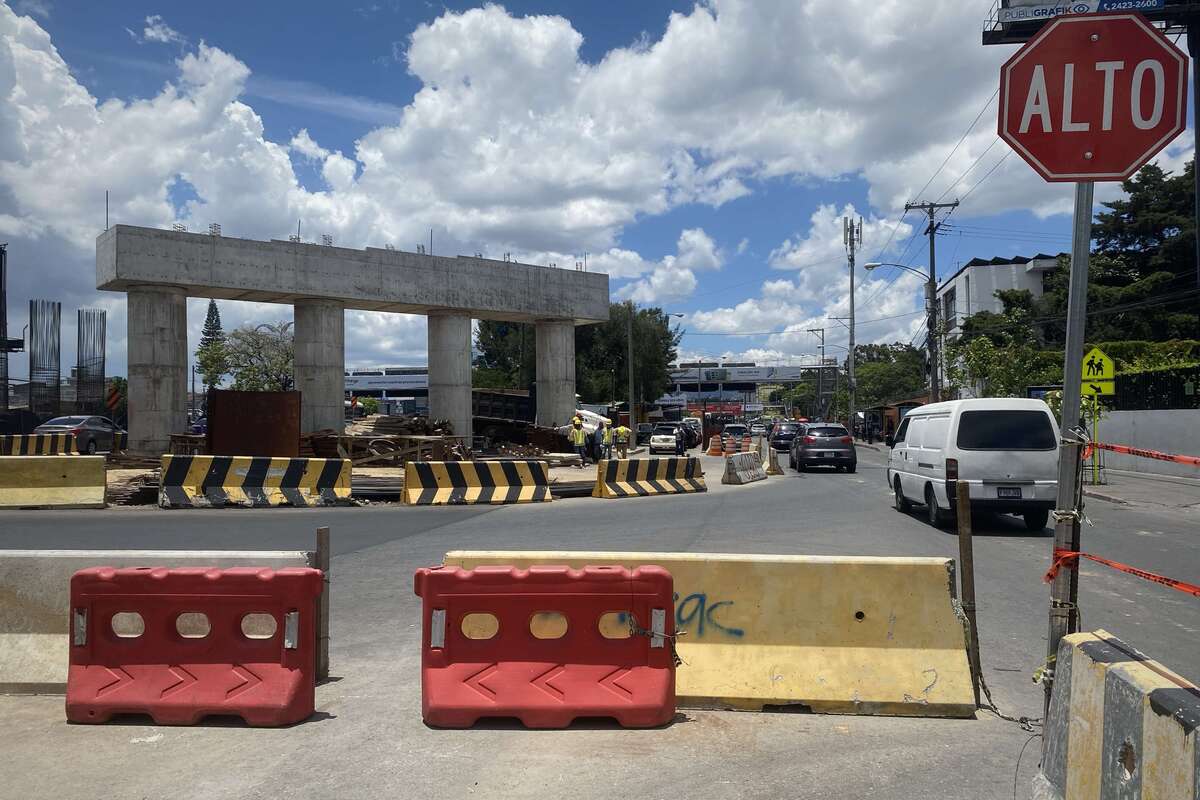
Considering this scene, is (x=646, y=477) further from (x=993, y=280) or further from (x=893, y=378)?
(x=893, y=378)

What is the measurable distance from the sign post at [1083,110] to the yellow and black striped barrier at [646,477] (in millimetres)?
15808

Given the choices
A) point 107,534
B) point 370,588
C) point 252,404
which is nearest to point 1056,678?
point 370,588

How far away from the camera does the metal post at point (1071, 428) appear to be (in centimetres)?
428

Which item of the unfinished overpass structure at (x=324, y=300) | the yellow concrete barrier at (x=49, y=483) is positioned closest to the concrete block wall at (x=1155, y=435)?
the unfinished overpass structure at (x=324, y=300)

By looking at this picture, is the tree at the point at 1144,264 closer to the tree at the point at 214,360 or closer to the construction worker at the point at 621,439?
the construction worker at the point at 621,439

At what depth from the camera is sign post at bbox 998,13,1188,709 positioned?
4121 mm

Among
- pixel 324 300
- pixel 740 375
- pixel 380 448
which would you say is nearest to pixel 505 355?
pixel 324 300

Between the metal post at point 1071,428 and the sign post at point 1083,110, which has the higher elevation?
the sign post at point 1083,110

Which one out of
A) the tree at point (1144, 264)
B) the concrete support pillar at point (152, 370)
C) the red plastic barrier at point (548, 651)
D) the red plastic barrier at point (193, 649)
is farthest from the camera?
the tree at point (1144, 264)

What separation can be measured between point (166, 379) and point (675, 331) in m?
52.3

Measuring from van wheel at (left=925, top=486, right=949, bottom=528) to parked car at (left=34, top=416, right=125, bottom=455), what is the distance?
28.2m

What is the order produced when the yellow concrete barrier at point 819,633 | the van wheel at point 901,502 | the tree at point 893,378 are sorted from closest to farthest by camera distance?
the yellow concrete barrier at point 819,633 → the van wheel at point 901,502 → the tree at point 893,378

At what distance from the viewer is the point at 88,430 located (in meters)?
32.3

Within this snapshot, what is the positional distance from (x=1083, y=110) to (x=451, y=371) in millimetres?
30335
